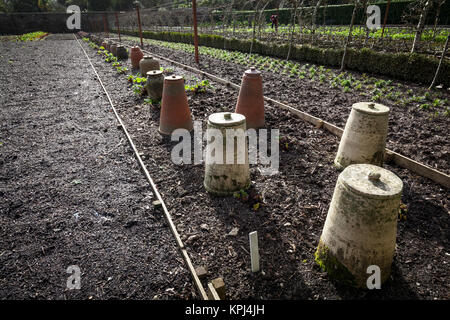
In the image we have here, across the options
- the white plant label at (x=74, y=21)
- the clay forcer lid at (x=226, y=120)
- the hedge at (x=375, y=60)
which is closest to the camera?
the clay forcer lid at (x=226, y=120)

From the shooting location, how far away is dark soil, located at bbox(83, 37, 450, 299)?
7.28 ft

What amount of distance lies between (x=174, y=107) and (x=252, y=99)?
1.42 metres

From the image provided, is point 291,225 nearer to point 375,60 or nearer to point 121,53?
point 375,60

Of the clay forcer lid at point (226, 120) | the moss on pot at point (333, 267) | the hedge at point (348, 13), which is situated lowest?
the moss on pot at point (333, 267)

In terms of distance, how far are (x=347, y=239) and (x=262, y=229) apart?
0.98 m

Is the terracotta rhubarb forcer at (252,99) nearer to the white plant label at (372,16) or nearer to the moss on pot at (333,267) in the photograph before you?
the moss on pot at (333,267)

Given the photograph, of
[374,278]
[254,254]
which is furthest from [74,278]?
[374,278]

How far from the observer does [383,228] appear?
1.94 metres

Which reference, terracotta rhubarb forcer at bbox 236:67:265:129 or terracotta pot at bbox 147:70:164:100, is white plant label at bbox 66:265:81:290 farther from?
terracotta pot at bbox 147:70:164:100

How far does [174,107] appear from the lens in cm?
483

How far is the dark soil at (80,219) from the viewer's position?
2.31 metres

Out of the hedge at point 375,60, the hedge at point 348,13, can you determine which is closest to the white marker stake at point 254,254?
the hedge at point 375,60

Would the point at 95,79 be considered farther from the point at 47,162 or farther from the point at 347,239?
Result: the point at 347,239

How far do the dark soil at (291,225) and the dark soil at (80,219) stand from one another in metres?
0.33
